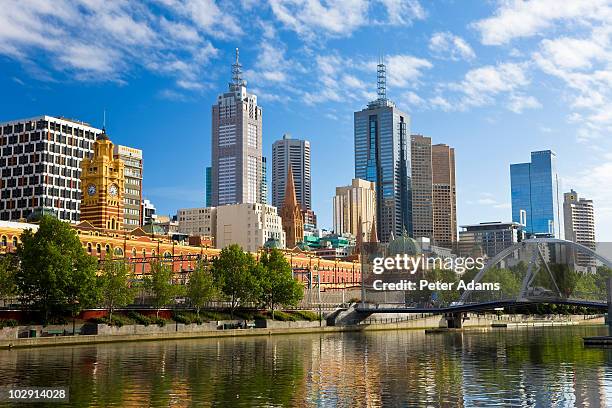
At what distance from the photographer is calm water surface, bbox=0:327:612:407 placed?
160 feet

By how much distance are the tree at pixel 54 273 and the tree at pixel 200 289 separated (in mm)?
21846

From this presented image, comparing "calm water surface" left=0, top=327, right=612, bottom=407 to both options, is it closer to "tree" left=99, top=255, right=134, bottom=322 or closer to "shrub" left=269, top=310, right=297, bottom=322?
"tree" left=99, top=255, right=134, bottom=322

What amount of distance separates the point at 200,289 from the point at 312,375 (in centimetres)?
6384

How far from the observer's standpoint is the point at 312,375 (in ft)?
207

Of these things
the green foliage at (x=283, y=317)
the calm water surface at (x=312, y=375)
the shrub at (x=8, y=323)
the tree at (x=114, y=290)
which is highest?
the tree at (x=114, y=290)

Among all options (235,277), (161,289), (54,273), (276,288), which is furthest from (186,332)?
(276,288)

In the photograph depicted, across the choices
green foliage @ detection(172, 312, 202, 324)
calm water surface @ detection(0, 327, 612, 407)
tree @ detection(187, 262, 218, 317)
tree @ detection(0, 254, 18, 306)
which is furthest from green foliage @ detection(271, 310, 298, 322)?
tree @ detection(0, 254, 18, 306)

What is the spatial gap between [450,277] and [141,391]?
376 feet

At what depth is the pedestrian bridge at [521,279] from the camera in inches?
5773

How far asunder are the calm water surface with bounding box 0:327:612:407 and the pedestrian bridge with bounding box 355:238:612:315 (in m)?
51.2

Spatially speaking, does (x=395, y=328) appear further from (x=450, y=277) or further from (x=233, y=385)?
(x=233, y=385)

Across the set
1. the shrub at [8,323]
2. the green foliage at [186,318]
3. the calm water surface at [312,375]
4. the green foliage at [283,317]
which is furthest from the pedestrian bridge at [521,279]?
the shrub at [8,323]

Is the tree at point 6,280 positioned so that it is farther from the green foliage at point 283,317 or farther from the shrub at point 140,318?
the green foliage at point 283,317

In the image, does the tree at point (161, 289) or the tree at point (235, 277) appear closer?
the tree at point (161, 289)
